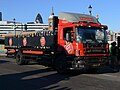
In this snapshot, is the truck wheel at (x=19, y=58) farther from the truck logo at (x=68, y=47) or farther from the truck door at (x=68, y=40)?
the truck logo at (x=68, y=47)

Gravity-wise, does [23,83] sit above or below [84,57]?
below

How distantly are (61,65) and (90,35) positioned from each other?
2.46 metres

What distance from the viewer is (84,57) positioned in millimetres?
17125

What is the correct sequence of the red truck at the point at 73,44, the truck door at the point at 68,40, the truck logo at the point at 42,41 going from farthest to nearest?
1. the truck logo at the point at 42,41
2. the truck door at the point at 68,40
3. the red truck at the point at 73,44

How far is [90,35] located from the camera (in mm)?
17609

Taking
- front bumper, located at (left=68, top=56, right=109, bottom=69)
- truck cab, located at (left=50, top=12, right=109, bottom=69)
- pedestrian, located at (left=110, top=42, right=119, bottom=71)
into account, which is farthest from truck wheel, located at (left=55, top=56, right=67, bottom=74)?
pedestrian, located at (left=110, top=42, right=119, bottom=71)

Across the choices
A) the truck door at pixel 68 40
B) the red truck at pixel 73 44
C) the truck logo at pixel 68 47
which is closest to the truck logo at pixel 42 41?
the red truck at pixel 73 44

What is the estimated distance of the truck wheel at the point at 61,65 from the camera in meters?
17.9

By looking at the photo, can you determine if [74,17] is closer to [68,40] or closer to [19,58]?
[68,40]

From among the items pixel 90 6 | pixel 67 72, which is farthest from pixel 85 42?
pixel 90 6

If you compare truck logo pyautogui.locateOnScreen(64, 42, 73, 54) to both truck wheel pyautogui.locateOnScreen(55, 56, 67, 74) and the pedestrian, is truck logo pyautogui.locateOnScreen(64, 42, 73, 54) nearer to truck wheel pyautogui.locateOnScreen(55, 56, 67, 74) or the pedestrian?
truck wheel pyautogui.locateOnScreen(55, 56, 67, 74)

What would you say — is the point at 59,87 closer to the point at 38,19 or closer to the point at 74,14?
the point at 74,14

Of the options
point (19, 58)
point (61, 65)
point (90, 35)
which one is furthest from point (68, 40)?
point (19, 58)

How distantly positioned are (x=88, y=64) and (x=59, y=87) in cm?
502
